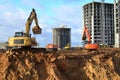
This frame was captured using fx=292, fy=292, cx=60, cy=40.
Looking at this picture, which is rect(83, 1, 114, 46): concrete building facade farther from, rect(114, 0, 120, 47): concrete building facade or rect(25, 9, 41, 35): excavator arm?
rect(25, 9, 41, 35): excavator arm

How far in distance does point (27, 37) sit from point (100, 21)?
80053 mm

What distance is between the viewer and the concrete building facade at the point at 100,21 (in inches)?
4060

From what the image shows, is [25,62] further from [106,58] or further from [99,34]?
[99,34]

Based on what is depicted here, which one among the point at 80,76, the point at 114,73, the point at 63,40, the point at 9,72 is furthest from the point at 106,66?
the point at 63,40

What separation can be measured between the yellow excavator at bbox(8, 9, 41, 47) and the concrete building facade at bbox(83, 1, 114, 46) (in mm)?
73864

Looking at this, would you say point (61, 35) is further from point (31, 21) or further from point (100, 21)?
point (31, 21)

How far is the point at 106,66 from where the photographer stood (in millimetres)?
29203

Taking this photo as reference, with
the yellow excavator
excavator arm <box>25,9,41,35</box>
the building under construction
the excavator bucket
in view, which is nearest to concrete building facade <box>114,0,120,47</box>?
the building under construction

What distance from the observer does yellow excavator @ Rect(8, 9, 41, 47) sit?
87.5 feet

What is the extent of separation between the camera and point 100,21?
104812 mm

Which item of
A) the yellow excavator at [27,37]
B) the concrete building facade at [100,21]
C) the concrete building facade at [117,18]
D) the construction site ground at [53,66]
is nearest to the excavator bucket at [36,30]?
the yellow excavator at [27,37]

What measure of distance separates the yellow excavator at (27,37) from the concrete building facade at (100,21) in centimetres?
7386

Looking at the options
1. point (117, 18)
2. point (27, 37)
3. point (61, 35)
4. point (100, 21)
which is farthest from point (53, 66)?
point (100, 21)

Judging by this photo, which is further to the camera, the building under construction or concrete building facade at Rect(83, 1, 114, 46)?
concrete building facade at Rect(83, 1, 114, 46)
